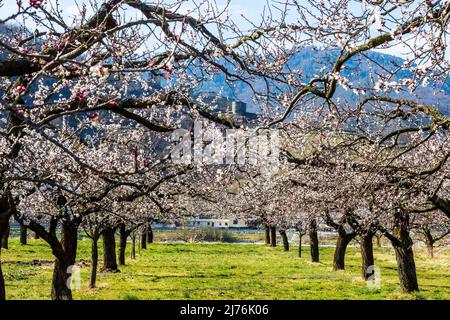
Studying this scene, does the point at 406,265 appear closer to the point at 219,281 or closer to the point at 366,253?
the point at 366,253

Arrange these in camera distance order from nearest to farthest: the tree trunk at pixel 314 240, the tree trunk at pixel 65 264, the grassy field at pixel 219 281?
the tree trunk at pixel 65 264
the grassy field at pixel 219 281
the tree trunk at pixel 314 240

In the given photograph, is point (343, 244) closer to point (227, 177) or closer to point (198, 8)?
point (227, 177)

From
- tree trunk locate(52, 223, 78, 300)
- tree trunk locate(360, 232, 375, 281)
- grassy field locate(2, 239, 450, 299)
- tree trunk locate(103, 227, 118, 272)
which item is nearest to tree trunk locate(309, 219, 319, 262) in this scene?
grassy field locate(2, 239, 450, 299)

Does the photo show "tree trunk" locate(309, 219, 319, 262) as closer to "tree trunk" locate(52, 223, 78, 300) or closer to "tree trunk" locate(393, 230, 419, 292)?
"tree trunk" locate(393, 230, 419, 292)

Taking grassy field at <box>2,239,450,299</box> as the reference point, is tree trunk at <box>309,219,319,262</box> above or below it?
above

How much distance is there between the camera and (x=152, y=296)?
19.7m

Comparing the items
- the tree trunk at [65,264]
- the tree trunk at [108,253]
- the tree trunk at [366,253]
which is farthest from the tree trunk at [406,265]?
the tree trunk at [108,253]

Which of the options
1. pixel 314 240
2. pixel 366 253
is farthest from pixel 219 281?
pixel 314 240

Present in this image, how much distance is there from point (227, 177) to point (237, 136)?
4.04 feet

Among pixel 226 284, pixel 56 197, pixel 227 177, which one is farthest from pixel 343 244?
pixel 227 177

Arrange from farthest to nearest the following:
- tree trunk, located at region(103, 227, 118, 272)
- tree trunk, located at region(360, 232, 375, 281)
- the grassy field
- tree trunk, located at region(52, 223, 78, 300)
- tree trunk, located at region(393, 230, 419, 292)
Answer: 1. tree trunk, located at region(103, 227, 118, 272)
2. tree trunk, located at region(360, 232, 375, 281)
3. tree trunk, located at region(393, 230, 419, 292)
4. the grassy field
5. tree trunk, located at region(52, 223, 78, 300)

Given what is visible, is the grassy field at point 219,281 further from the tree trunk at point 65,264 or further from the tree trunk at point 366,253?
the tree trunk at point 65,264

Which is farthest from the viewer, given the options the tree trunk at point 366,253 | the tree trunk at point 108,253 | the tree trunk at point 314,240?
the tree trunk at point 314,240

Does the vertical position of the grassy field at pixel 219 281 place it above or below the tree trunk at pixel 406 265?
below
